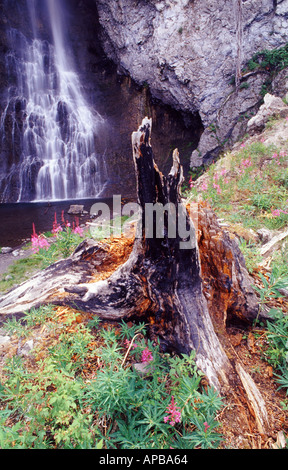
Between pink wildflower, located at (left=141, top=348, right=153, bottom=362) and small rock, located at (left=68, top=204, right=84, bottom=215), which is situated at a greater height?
small rock, located at (left=68, top=204, right=84, bottom=215)

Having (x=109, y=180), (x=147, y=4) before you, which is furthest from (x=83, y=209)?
(x=147, y=4)

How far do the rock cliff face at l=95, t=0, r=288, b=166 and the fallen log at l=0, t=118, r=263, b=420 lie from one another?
536 inches

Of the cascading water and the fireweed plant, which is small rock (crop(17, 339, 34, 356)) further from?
the cascading water

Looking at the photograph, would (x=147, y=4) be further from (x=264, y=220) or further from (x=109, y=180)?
(x=264, y=220)

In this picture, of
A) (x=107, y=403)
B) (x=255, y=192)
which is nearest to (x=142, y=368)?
(x=107, y=403)

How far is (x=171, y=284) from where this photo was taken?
1.93 m

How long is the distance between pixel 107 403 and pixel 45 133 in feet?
55.0

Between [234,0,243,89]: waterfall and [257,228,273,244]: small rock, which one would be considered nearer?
[257,228,273,244]: small rock

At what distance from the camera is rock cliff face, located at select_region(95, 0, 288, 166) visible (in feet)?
43.7

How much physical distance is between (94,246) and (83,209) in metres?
9.67

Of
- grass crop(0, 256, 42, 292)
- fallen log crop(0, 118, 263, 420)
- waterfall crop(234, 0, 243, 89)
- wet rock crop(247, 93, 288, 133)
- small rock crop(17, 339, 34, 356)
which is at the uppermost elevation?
waterfall crop(234, 0, 243, 89)

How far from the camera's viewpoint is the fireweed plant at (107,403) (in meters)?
1.32

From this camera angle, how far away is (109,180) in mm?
16297

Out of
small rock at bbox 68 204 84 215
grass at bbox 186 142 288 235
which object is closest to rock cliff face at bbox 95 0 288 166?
small rock at bbox 68 204 84 215
